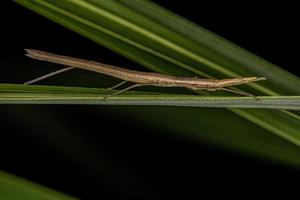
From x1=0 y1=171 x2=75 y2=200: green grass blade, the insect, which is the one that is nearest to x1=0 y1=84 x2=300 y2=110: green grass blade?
x1=0 y1=171 x2=75 y2=200: green grass blade

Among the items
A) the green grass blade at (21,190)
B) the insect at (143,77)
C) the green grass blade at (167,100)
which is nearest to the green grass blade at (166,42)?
the insect at (143,77)

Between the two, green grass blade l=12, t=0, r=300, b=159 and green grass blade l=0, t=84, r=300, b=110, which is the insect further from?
green grass blade l=0, t=84, r=300, b=110

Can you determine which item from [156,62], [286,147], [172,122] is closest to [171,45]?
[156,62]

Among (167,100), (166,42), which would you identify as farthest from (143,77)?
(167,100)

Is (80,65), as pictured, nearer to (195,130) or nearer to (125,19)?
(125,19)

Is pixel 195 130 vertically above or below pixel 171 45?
below

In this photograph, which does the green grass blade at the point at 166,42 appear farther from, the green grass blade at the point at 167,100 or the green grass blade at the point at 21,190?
the green grass blade at the point at 21,190

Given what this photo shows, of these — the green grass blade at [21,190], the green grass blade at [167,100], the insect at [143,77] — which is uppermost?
the insect at [143,77]

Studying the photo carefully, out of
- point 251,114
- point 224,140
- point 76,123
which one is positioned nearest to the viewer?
point 251,114
